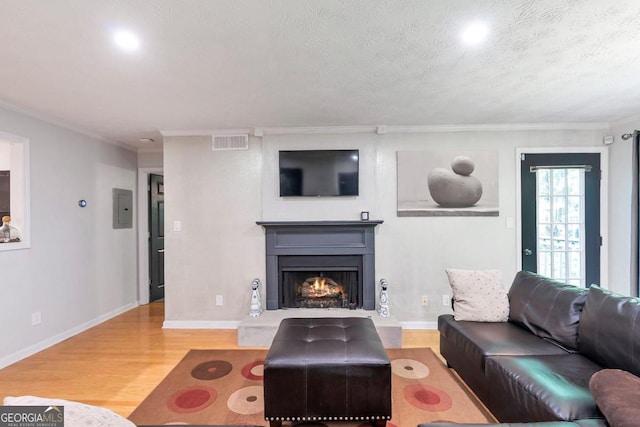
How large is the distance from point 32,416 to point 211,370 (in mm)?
2025

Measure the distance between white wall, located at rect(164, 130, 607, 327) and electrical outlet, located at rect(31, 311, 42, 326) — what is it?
119cm

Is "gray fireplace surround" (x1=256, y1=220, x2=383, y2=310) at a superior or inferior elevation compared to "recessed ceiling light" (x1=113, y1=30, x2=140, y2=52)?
inferior

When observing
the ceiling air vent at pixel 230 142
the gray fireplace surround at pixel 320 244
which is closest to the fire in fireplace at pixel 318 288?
the gray fireplace surround at pixel 320 244

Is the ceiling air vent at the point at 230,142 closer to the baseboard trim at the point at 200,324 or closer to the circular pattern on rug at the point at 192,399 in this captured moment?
the baseboard trim at the point at 200,324

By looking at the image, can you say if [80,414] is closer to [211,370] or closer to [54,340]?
[211,370]

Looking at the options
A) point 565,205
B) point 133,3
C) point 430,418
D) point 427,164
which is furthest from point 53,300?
point 565,205

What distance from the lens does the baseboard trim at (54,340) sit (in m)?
2.87

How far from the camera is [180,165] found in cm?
383

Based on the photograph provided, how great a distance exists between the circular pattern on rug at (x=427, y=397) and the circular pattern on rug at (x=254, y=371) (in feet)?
3.84

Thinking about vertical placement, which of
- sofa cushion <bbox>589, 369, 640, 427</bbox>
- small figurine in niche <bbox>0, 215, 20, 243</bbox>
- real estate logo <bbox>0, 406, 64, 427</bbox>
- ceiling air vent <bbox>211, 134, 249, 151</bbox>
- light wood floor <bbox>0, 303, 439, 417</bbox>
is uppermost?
ceiling air vent <bbox>211, 134, 249, 151</bbox>

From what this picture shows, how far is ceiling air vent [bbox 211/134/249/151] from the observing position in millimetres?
3779

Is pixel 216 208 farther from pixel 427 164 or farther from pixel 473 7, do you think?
pixel 473 7

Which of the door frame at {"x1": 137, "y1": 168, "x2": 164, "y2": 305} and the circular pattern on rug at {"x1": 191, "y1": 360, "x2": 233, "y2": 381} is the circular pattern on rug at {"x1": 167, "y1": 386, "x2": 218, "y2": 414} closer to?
the circular pattern on rug at {"x1": 191, "y1": 360, "x2": 233, "y2": 381}

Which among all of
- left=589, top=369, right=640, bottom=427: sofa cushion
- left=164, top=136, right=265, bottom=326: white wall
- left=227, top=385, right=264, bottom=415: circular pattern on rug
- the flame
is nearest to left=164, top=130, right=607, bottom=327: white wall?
left=164, top=136, right=265, bottom=326: white wall
